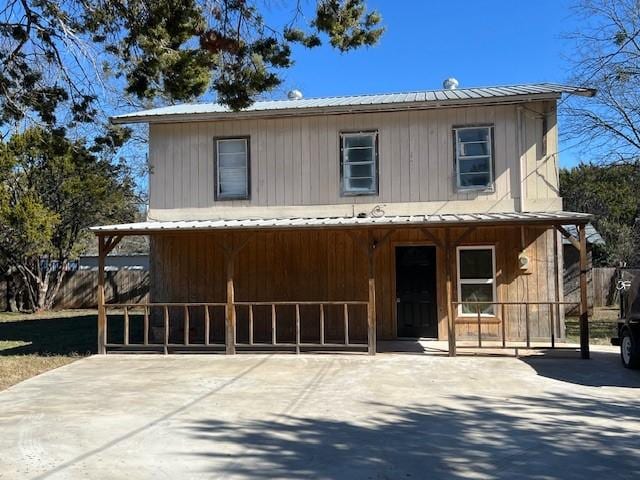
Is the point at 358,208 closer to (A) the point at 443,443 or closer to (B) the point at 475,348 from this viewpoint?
(B) the point at 475,348

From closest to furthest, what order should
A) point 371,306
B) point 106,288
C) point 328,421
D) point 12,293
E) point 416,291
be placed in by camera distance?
1. point 328,421
2. point 371,306
3. point 416,291
4. point 12,293
5. point 106,288

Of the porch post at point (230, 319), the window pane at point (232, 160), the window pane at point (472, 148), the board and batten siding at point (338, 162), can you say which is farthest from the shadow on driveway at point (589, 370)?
the window pane at point (232, 160)

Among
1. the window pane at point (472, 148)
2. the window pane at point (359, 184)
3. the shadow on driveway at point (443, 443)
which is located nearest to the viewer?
the shadow on driveway at point (443, 443)

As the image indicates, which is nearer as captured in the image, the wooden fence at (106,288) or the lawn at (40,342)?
the lawn at (40,342)

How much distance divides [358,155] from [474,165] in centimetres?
240

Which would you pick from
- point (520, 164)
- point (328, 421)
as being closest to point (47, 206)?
point (520, 164)

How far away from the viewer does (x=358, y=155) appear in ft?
42.0

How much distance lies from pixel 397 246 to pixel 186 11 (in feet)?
22.5

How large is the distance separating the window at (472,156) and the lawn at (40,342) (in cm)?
831

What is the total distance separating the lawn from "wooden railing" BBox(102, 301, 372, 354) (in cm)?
69

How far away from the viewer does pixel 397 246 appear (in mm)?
12992

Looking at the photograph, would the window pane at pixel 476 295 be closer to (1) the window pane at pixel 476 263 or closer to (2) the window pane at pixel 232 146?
(1) the window pane at pixel 476 263

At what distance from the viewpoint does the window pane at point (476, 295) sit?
496 inches

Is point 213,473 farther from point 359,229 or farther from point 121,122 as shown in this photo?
point 121,122
